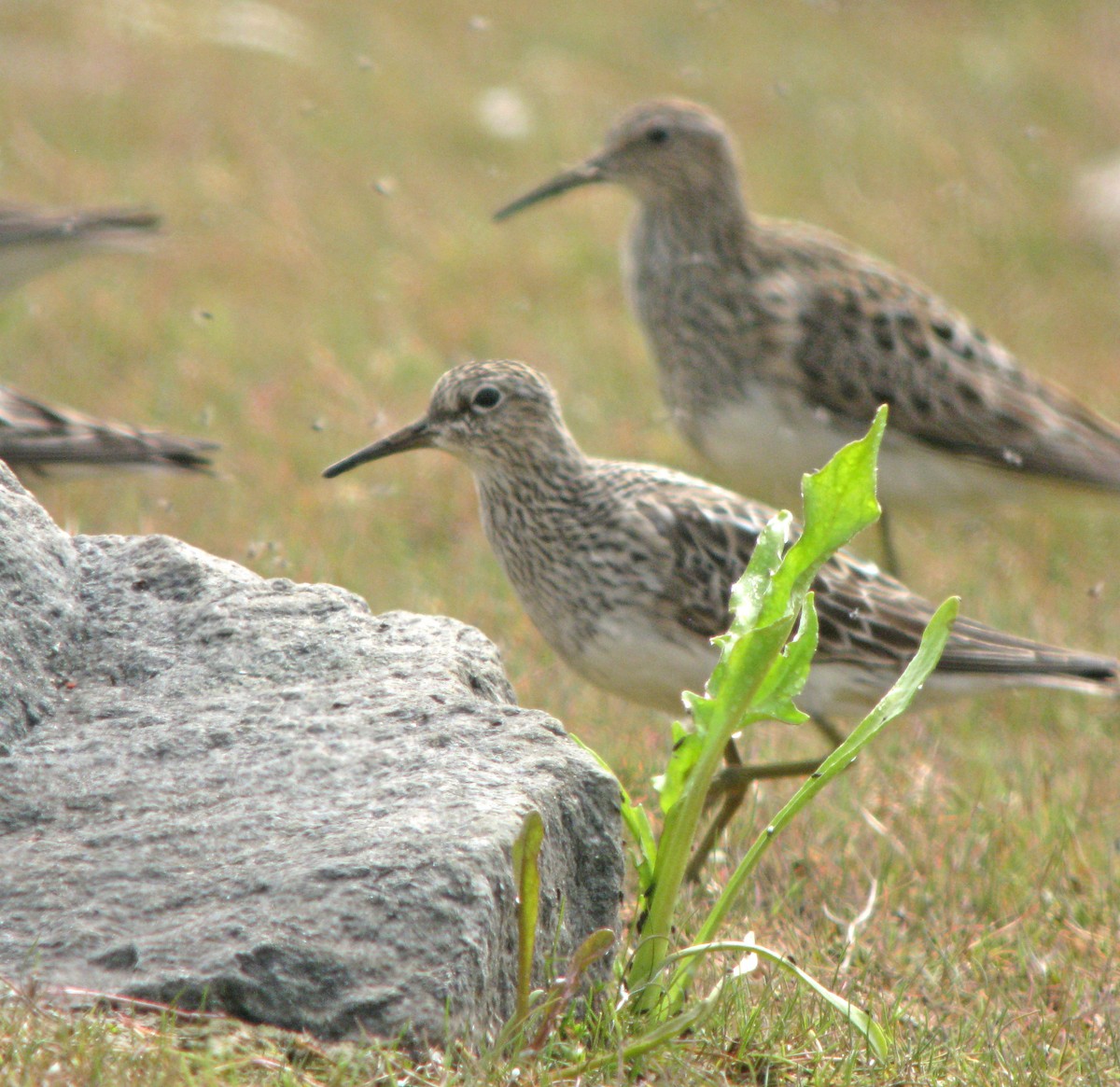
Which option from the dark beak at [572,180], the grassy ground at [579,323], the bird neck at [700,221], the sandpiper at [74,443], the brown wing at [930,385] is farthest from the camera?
the dark beak at [572,180]

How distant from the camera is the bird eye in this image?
5625mm

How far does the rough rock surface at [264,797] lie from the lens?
314 cm

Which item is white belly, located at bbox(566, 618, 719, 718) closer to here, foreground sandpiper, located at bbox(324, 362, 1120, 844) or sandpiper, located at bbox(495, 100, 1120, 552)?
foreground sandpiper, located at bbox(324, 362, 1120, 844)

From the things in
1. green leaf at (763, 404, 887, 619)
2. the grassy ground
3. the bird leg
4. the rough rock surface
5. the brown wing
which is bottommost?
the grassy ground

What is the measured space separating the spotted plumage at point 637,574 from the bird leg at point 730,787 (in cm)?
42

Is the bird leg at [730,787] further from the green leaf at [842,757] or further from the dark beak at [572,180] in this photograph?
the dark beak at [572,180]

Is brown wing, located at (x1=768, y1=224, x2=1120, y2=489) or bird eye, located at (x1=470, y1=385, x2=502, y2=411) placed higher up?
bird eye, located at (x1=470, y1=385, x2=502, y2=411)

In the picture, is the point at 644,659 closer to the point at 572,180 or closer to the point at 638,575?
the point at 638,575

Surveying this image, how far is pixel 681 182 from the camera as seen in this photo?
27.9 feet

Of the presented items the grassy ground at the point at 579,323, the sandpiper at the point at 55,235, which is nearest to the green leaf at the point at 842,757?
the grassy ground at the point at 579,323

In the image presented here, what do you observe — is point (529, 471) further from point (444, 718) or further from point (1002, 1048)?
point (1002, 1048)

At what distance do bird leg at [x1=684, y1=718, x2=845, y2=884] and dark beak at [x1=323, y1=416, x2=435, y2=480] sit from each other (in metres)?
1.51

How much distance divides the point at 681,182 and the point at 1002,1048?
5537 millimetres

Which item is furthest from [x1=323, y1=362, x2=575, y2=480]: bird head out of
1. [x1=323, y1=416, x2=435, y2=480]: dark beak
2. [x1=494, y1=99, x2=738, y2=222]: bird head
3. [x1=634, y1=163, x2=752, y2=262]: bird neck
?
[x1=494, y1=99, x2=738, y2=222]: bird head
